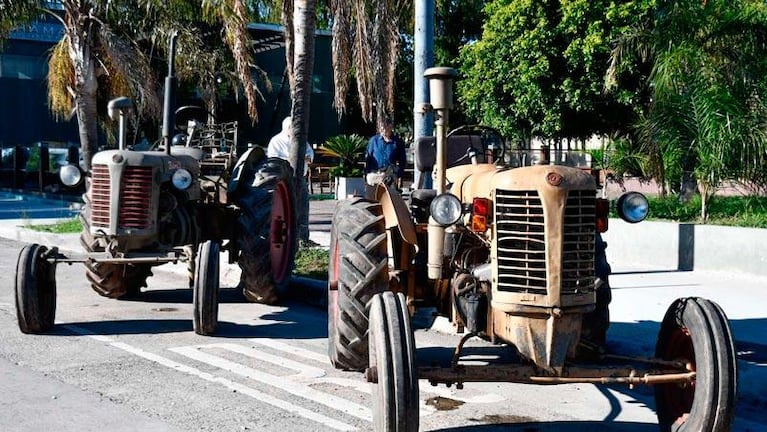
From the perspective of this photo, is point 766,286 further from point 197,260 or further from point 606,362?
point 197,260

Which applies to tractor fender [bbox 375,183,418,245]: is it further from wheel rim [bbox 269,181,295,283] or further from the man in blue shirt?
the man in blue shirt

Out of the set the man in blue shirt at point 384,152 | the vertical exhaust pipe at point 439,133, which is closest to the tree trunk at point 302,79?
the man in blue shirt at point 384,152

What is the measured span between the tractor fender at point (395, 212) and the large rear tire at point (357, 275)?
0.07 m

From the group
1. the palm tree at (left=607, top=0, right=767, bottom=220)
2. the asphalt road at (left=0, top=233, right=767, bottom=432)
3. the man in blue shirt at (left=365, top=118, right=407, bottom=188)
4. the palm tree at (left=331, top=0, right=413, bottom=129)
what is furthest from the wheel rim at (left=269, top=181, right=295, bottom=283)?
the palm tree at (left=607, top=0, right=767, bottom=220)

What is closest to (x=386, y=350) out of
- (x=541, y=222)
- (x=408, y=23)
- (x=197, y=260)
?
(x=541, y=222)

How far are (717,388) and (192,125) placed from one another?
703cm

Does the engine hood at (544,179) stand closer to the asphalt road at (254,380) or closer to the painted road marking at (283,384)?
the asphalt road at (254,380)

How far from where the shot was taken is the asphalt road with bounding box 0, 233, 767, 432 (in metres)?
5.95

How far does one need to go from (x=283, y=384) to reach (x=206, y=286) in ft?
4.69

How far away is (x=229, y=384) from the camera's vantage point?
6.77 metres

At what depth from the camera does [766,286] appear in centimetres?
1027

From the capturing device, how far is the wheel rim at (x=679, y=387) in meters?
5.19

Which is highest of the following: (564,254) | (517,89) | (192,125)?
(517,89)

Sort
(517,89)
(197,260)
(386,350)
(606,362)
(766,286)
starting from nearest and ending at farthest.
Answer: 1. (386,350)
2. (606,362)
3. (197,260)
4. (766,286)
5. (517,89)
